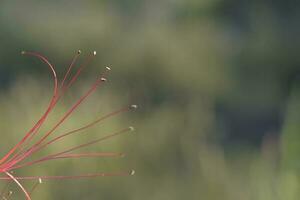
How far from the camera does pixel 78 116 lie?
3.21 meters

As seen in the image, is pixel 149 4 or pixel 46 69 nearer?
pixel 46 69

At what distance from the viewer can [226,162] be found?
293cm

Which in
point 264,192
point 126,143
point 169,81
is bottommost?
point 169,81

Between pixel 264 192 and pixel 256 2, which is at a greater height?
pixel 264 192

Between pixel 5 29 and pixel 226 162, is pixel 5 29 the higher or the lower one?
the lower one

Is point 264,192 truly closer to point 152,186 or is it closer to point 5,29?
point 152,186

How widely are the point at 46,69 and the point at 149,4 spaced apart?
140cm

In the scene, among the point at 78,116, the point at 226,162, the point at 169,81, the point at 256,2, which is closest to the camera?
the point at 226,162

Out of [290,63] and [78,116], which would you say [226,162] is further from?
[290,63]

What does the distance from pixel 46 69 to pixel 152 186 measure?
9.52ft

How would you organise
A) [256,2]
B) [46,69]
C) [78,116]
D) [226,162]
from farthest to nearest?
[256,2] < [46,69] < [78,116] < [226,162]

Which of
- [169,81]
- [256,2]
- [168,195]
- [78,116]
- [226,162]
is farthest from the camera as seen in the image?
[256,2]

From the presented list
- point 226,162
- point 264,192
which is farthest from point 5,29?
point 264,192

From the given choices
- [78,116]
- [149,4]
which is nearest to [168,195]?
[78,116]
